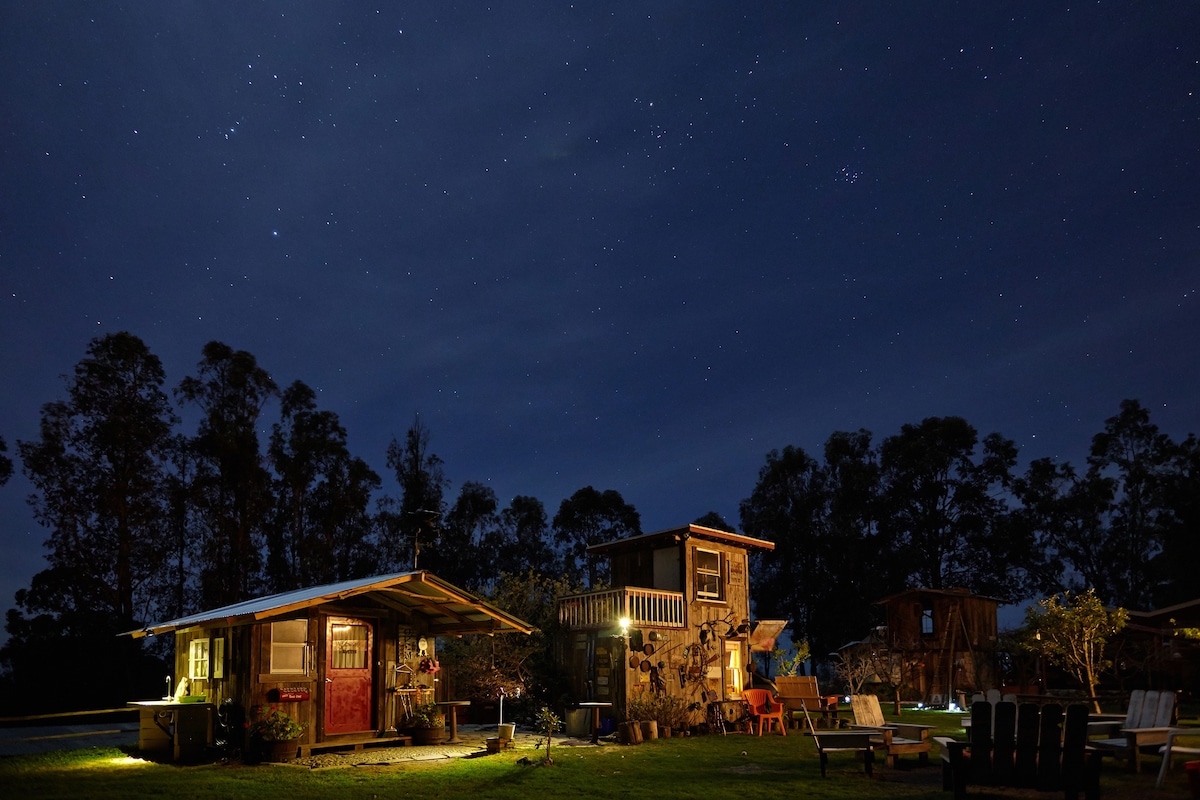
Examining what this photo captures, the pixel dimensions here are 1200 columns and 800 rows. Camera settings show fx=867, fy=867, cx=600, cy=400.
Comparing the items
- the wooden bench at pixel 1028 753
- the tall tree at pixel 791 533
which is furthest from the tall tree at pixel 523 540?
the wooden bench at pixel 1028 753

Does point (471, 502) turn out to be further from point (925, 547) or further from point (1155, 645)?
point (1155, 645)

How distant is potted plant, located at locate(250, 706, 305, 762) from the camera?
13.9 metres

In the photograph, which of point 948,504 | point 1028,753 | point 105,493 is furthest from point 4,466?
point 948,504

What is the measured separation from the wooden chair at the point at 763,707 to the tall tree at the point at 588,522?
1205 inches

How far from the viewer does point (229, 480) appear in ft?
115

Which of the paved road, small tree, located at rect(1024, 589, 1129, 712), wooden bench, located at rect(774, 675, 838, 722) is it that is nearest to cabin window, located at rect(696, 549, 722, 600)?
wooden bench, located at rect(774, 675, 838, 722)

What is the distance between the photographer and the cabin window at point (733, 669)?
877 inches

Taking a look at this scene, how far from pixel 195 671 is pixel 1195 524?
→ 129 ft

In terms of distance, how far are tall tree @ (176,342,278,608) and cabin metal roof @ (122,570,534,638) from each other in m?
18.7

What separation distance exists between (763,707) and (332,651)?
31.7 ft

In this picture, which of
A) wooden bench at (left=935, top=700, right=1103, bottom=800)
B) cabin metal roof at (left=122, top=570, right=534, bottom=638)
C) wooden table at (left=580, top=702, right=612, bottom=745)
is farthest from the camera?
wooden table at (left=580, top=702, right=612, bottom=745)

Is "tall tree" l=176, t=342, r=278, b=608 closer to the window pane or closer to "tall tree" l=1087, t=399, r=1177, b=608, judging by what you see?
the window pane

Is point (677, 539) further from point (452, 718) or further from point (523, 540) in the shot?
point (523, 540)

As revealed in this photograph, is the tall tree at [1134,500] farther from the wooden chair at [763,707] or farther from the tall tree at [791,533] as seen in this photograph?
the wooden chair at [763,707]
